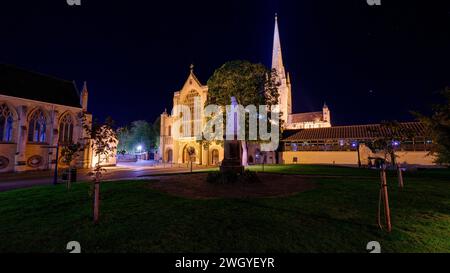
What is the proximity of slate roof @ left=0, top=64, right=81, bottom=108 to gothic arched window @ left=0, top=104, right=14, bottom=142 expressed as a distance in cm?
209

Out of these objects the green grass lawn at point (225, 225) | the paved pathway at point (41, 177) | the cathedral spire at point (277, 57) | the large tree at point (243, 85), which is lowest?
the paved pathway at point (41, 177)

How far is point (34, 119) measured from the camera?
29.0m

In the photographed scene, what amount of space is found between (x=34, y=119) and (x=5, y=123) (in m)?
3.01

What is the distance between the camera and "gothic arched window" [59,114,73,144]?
31562 mm

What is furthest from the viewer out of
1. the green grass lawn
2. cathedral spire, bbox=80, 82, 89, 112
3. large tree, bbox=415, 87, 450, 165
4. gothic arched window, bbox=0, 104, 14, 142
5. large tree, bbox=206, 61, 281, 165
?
cathedral spire, bbox=80, 82, 89, 112

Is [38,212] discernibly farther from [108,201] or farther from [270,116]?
[270,116]

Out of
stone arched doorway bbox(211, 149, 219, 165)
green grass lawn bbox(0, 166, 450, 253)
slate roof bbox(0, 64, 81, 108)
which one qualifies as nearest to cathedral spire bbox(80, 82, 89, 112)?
slate roof bbox(0, 64, 81, 108)

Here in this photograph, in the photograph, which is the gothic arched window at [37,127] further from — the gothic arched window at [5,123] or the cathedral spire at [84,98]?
the cathedral spire at [84,98]

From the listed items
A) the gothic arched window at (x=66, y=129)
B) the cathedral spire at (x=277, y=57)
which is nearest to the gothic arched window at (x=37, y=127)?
the gothic arched window at (x=66, y=129)

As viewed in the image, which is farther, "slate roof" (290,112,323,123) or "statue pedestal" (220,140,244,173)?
"slate roof" (290,112,323,123)

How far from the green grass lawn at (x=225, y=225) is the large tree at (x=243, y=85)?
15.3 m

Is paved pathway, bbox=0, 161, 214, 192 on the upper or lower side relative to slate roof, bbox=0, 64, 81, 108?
lower

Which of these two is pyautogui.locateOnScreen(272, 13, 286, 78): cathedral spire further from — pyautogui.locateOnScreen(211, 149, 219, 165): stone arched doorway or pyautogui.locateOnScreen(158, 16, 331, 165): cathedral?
pyautogui.locateOnScreen(211, 149, 219, 165): stone arched doorway

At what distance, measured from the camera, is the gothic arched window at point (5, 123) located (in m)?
26.2
